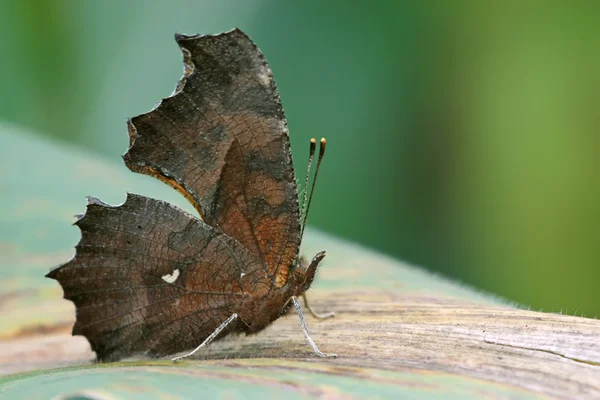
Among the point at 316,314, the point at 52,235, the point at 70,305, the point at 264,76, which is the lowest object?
the point at 316,314

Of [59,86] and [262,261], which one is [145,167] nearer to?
[262,261]

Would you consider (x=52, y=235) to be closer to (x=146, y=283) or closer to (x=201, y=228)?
(x=146, y=283)

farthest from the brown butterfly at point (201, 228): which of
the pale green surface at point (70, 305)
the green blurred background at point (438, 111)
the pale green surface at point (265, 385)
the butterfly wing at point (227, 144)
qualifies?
the green blurred background at point (438, 111)

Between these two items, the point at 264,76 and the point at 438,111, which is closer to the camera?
the point at 264,76

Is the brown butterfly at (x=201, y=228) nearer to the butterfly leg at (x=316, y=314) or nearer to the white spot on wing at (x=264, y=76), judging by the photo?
the white spot on wing at (x=264, y=76)

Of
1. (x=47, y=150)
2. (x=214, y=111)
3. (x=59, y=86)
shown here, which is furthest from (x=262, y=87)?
(x=59, y=86)

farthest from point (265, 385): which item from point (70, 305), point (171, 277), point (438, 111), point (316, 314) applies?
point (438, 111)

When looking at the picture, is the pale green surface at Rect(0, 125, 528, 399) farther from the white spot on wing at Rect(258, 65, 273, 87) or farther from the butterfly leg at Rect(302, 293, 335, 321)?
the white spot on wing at Rect(258, 65, 273, 87)

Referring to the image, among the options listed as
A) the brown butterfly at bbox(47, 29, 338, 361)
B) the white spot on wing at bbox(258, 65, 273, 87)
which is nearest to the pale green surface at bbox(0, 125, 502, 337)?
the brown butterfly at bbox(47, 29, 338, 361)
